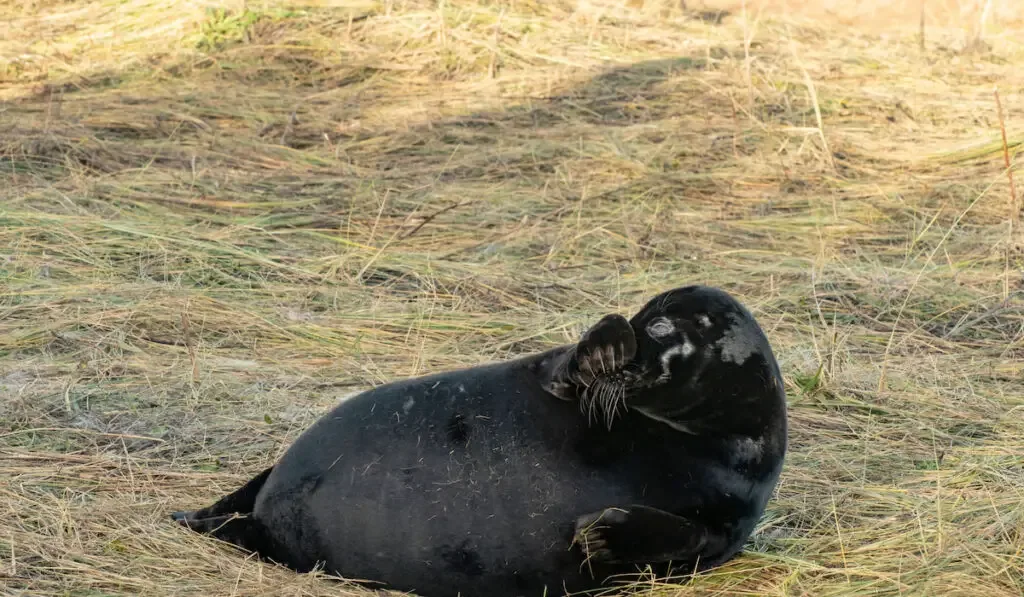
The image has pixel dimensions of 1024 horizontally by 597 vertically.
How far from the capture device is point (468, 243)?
6.26 meters

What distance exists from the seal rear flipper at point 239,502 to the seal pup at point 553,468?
5 cm

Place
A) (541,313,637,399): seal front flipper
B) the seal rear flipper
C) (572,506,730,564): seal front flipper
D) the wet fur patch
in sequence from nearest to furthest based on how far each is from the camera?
(572,506,730,564): seal front flipper, (541,313,637,399): seal front flipper, the wet fur patch, the seal rear flipper

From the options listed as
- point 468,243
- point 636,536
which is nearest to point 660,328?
point 636,536

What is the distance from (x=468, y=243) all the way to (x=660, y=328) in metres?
3.39

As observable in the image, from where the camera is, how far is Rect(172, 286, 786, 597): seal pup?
2.75 metres

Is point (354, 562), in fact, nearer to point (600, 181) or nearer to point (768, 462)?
point (768, 462)

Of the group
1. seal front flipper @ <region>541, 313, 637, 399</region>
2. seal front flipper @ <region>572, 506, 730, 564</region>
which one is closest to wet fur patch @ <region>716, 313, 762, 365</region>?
seal front flipper @ <region>541, 313, 637, 399</region>

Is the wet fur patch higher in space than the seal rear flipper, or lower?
higher

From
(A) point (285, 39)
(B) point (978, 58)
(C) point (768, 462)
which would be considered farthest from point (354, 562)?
(B) point (978, 58)

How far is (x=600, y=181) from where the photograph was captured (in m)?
7.19

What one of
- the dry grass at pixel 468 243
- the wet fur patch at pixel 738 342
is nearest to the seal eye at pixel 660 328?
the wet fur patch at pixel 738 342

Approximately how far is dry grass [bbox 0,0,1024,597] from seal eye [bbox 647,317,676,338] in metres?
0.60

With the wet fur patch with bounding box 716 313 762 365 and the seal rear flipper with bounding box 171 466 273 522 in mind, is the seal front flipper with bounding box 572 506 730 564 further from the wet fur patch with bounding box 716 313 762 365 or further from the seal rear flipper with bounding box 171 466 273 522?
the seal rear flipper with bounding box 171 466 273 522

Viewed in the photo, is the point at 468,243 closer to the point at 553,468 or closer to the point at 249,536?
the point at 249,536
